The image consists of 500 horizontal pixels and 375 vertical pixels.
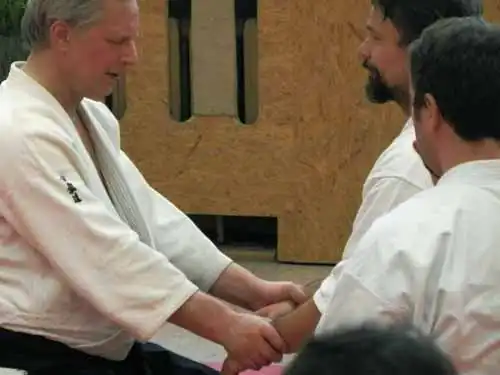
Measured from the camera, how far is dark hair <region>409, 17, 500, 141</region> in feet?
6.50

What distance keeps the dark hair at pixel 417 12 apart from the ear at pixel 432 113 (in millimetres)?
593

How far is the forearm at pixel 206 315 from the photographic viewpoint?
2436 mm

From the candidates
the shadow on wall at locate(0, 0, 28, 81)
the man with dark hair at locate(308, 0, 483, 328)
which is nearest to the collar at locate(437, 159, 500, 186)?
the man with dark hair at locate(308, 0, 483, 328)

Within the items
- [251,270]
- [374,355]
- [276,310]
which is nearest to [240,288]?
[276,310]

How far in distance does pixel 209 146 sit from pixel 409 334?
4309mm

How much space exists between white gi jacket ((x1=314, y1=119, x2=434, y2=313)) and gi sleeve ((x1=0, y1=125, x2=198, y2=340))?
37 cm

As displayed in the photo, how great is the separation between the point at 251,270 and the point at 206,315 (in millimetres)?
2918

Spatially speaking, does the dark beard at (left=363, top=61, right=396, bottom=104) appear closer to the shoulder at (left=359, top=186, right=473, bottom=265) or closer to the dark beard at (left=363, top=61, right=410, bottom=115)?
the dark beard at (left=363, top=61, right=410, bottom=115)

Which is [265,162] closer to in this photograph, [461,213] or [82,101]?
[82,101]

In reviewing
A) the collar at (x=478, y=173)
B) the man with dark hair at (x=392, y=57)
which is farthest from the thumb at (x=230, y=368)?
the collar at (x=478, y=173)

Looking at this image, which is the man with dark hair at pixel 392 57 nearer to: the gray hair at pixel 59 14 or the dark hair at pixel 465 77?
the dark hair at pixel 465 77

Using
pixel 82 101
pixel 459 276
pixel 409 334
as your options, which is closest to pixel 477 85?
pixel 459 276

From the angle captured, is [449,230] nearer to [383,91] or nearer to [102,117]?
[383,91]

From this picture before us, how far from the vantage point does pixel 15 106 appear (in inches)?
95.4
